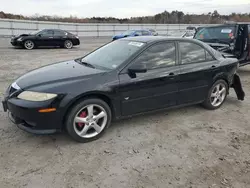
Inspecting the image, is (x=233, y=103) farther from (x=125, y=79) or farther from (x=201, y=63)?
(x=125, y=79)

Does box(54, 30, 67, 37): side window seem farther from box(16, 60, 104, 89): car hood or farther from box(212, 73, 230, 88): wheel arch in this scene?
box(212, 73, 230, 88): wheel arch

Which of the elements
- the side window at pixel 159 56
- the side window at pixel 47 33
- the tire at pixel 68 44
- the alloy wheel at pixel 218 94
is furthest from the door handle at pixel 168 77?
the tire at pixel 68 44

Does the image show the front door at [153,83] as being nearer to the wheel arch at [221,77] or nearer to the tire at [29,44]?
the wheel arch at [221,77]

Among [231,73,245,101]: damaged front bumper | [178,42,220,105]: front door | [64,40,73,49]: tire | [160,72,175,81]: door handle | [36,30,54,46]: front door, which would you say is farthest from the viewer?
[64,40,73,49]: tire

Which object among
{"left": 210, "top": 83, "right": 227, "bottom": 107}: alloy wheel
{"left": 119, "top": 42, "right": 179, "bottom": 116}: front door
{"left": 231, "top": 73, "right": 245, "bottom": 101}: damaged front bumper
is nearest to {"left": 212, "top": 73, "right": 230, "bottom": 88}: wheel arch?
{"left": 210, "top": 83, "right": 227, "bottom": 107}: alloy wheel

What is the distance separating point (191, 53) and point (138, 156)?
2244 millimetres

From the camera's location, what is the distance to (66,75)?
3439mm

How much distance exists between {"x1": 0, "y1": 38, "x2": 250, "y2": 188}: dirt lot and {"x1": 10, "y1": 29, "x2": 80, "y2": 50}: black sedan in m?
11.7

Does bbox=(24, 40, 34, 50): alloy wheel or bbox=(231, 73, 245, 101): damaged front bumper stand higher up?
bbox=(24, 40, 34, 50): alloy wheel

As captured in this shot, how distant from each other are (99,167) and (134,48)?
199 cm

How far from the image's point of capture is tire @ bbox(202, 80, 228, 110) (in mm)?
4617

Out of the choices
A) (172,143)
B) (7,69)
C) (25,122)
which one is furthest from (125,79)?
(7,69)

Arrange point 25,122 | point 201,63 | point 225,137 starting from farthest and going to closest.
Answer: point 201,63 → point 225,137 → point 25,122

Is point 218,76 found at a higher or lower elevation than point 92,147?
higher
